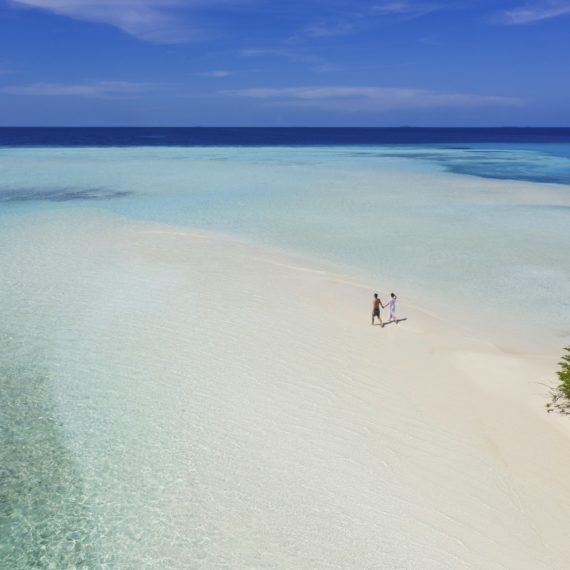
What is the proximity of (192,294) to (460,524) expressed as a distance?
1096 cm

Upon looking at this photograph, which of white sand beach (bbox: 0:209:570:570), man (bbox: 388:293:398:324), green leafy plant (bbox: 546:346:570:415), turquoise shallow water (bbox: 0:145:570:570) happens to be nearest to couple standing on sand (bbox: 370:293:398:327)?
man (bbox: 388:293:398:324)

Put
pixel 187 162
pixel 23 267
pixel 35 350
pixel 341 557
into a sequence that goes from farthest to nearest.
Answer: pixel 187 162
pixel 23 267
pixel 35 350
pixel 341 557

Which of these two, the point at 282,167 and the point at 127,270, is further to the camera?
the point at 282,167

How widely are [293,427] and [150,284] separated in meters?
9.25

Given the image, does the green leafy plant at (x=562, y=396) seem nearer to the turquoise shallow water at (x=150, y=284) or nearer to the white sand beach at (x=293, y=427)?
the white sand beach at (x=293, y=427)

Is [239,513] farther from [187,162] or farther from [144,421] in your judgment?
[187,162]

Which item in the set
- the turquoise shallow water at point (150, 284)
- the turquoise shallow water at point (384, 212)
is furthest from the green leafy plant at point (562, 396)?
the turquoise shallow water at point (384, 212)

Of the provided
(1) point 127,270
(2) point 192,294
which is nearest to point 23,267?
(1) point 127,270

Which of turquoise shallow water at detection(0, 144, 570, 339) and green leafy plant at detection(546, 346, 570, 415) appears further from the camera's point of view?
turquoise shallow water at detection(0, 144, 570, 339)

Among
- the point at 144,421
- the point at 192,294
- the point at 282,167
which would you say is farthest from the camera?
the point at 282,167

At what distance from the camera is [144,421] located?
1041 cm

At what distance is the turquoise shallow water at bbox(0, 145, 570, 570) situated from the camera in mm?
8227

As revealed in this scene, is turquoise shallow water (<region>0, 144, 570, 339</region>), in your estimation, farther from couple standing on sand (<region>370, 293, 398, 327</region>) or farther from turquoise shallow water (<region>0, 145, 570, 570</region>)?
couple standing on sand (<region>370, 293, 398, 327</region>)

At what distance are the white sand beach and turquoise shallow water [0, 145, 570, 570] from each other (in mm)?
82
